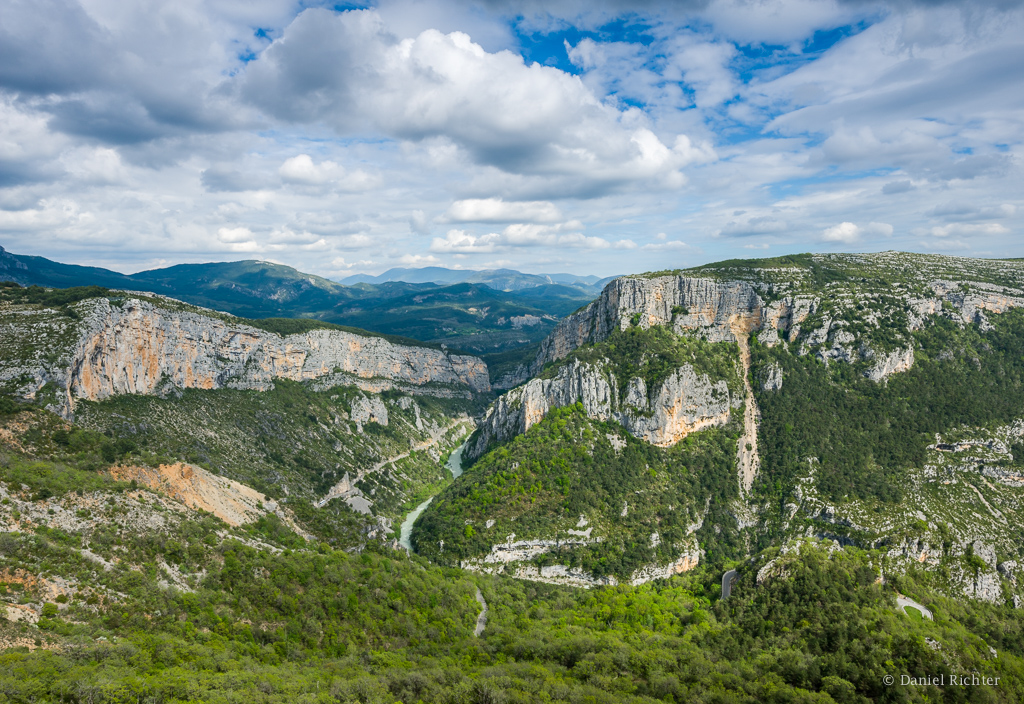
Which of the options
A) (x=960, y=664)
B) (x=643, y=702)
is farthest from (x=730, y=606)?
(x=643, y=702)

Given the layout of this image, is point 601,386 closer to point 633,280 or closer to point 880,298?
point 633,280

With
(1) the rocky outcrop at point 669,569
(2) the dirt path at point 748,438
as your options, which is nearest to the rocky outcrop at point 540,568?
(1) the rocky outcrop at point 669,569

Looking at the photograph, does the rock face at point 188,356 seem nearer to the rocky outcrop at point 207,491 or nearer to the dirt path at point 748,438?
the rocky outcrop at point 207,491

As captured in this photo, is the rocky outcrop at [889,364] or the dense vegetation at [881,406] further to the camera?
the rocky outcrop at [889,364]

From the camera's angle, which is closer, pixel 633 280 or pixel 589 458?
pixel 589 458

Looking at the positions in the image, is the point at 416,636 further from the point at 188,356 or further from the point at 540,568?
the point at 188,356

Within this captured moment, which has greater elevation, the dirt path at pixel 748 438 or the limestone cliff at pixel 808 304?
the limestone cliff at pixel 808 304

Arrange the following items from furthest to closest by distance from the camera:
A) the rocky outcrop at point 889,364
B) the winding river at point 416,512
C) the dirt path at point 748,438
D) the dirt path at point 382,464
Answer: the rocky outcrop at point 889,364
the dirt path at point 748,438
the dirt path at point 382,464
the winding river at point 416,512
